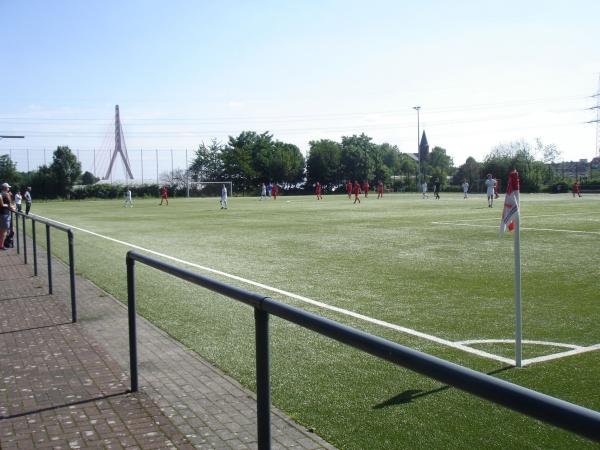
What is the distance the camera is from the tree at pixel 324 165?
104 m

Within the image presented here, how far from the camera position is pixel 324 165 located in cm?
10400

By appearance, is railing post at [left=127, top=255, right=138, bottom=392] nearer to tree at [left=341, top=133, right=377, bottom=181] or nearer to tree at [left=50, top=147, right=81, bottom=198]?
tree at [left=50, top=147, right=81, bottom=198]

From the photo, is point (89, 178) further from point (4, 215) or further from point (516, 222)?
point (516, 222)

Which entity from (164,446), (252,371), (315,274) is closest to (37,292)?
(315,274)

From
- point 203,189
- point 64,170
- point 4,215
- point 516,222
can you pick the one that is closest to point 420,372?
point 516,222

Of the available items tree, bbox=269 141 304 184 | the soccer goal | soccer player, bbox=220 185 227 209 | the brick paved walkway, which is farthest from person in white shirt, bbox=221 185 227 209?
tree, bbox=269 141 304 184

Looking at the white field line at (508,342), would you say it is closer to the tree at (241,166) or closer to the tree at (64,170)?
the tree at (64,170)

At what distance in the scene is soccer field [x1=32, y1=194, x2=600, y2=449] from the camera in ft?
14.1

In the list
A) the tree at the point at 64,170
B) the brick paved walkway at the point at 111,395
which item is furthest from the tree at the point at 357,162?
the brick paved walkway at the point at 111,395

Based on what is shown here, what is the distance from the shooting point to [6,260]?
14.8 m

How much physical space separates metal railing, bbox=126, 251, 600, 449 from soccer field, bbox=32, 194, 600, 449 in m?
1.24

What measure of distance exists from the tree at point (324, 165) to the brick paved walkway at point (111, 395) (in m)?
97.1

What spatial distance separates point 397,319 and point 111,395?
370 centimetres

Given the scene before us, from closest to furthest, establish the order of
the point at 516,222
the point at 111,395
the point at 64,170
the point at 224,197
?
the point at 111,395 < the point at 516,222 < the point at 224,197 < the point at 64,170
